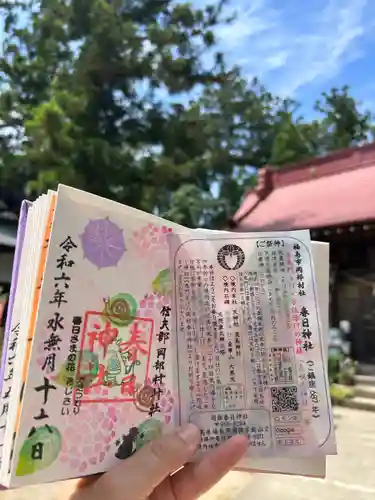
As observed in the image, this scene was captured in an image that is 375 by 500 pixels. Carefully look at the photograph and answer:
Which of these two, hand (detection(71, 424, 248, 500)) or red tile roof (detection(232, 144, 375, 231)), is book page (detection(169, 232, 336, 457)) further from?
red tile roof (detection(232, 144, 375, 231))

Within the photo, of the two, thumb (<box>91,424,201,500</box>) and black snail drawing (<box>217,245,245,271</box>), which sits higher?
black snail drawing (<box>217,245,245,271</box>)

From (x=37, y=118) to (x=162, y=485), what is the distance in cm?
484

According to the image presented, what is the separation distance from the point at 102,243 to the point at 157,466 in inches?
10.8

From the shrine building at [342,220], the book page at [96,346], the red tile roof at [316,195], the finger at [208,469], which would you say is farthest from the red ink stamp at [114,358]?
the red tile roof at [316,195]

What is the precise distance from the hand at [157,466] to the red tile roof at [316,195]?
170 inches

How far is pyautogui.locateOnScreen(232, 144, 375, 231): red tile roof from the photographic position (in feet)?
16.4

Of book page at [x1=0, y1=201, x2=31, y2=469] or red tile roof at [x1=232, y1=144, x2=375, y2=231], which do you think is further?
red tile roof at [x1=232, y1=144, x2=375, y2=231]

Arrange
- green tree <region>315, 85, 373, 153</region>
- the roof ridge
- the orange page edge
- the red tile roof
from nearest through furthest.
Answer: the orange page edge
the red tile roof
the roof ridge
green tree <region>315, 85, 373, 153</region>

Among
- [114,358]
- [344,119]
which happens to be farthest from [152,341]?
[344,119]

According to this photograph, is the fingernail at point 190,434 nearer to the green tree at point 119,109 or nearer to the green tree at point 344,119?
the green tree at point 119,109

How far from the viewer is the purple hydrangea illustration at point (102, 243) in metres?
0.57

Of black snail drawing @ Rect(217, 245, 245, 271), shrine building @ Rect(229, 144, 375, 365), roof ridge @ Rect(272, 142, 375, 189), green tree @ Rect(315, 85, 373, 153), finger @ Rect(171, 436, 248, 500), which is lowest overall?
finger @ Rect(171, 436, 248, 500)

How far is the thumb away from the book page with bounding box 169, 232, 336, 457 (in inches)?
1.5

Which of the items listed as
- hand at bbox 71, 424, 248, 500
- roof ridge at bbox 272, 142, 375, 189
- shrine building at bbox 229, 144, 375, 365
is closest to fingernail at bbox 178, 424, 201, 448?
hand at bbox 71, 424, 248, 500
